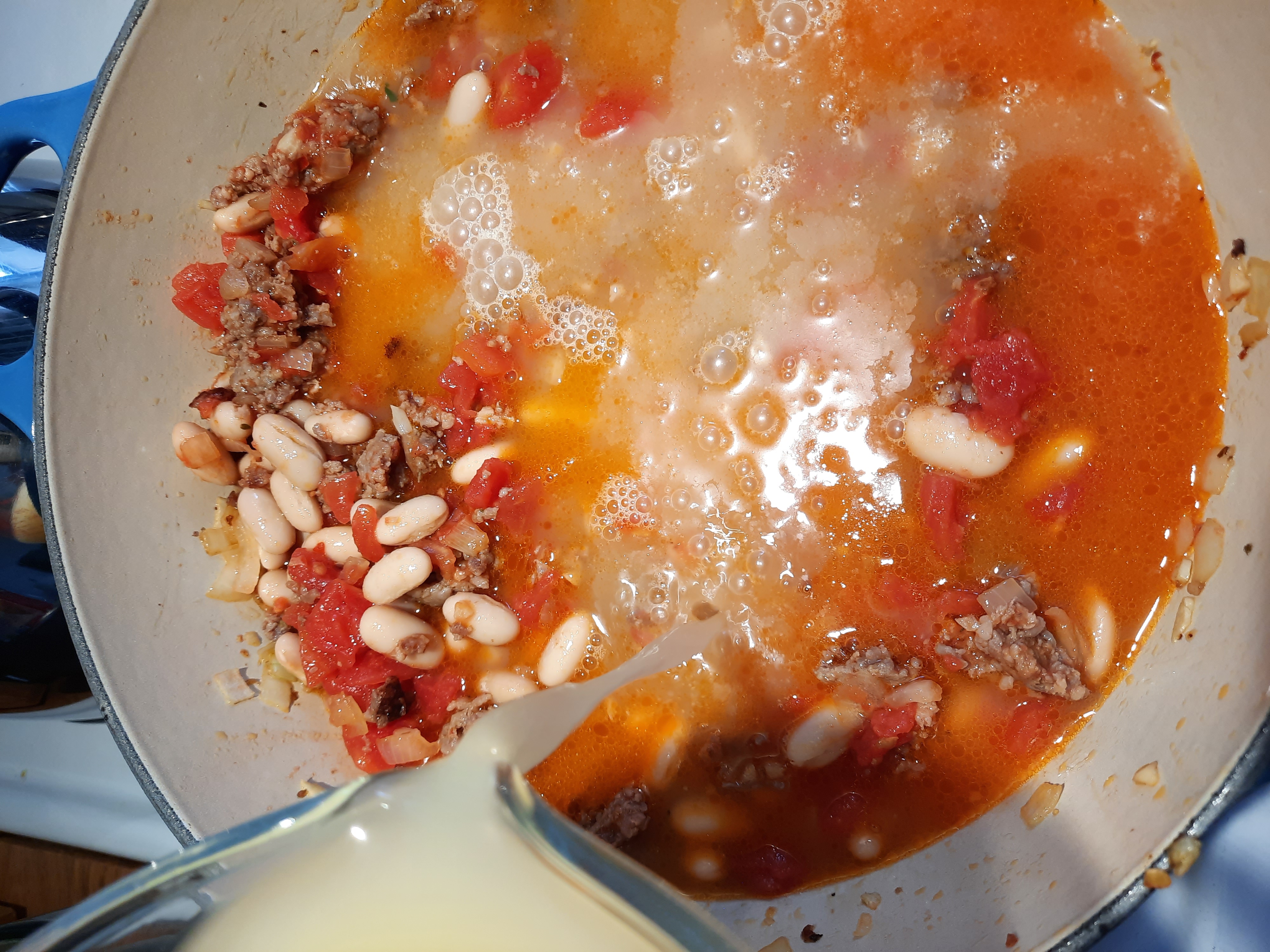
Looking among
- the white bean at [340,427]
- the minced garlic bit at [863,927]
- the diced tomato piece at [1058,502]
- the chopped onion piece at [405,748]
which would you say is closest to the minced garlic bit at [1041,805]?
the minced garlic bit at [863,927]

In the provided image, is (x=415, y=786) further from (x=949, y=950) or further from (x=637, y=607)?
(x=949, y=950)

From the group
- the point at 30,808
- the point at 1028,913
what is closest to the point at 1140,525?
the point at 1028,913

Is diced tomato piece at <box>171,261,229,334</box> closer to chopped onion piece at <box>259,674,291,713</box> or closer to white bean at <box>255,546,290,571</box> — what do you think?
white bean at <box>255,546,290,571</box>

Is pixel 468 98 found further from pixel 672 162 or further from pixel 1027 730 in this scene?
pixel 1027 730

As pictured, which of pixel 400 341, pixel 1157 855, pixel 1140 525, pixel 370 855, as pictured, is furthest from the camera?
pixel 400 341

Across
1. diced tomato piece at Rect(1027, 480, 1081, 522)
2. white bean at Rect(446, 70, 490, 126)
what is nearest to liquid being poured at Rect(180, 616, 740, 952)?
diced tomato piece at Rect(1027, 480, 1081, 522)

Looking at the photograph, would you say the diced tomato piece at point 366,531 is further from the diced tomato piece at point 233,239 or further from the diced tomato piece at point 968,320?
→ the diced tomato piece at point 968,320
